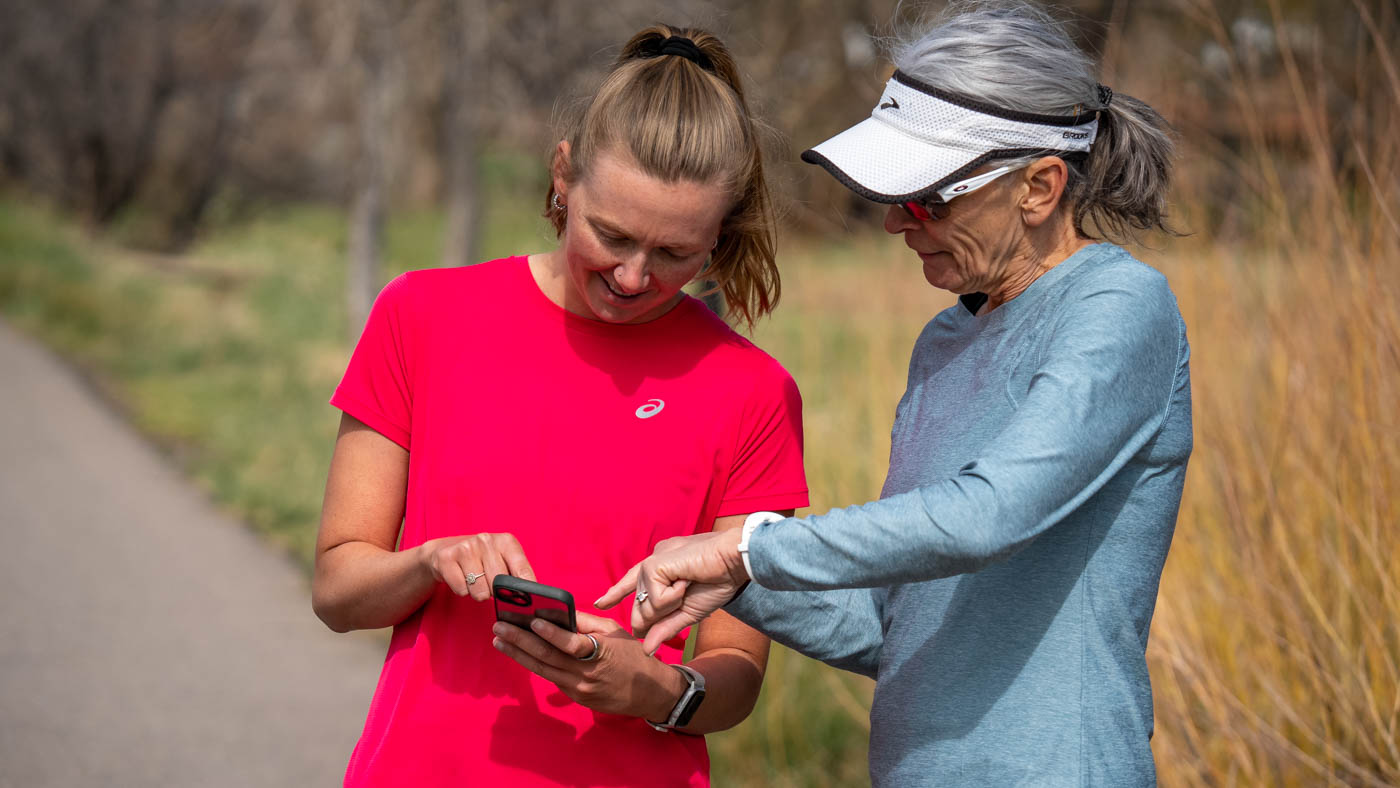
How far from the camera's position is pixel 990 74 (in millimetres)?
1755

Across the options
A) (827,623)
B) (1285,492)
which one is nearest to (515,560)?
(827,623)

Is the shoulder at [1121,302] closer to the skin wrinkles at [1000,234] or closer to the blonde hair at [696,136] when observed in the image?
the skin wrinkles at [1000,234]

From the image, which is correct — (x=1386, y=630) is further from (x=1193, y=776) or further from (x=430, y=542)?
(x=430, y=542)

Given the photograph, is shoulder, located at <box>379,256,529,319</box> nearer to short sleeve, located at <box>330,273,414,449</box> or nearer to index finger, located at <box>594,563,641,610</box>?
short sleeve, located at <box>330,273,414,449</box>

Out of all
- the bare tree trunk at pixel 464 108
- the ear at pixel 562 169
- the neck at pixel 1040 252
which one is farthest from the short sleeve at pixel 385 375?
the bare tree trunk at pixel 464 108

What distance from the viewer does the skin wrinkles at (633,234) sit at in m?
1.85

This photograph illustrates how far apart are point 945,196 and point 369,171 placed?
925cm

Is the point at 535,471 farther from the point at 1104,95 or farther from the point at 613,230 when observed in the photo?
the point at 1104,95

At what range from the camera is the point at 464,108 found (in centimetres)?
1023

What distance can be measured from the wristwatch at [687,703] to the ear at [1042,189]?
82cm

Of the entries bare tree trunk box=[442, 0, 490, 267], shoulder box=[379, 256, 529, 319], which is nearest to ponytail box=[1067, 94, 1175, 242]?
shoulder box=[379, 256, 529, 319]

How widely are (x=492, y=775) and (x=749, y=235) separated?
91 centimetres

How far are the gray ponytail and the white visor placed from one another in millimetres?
16

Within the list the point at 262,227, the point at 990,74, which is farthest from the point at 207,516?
the point at 262,227
